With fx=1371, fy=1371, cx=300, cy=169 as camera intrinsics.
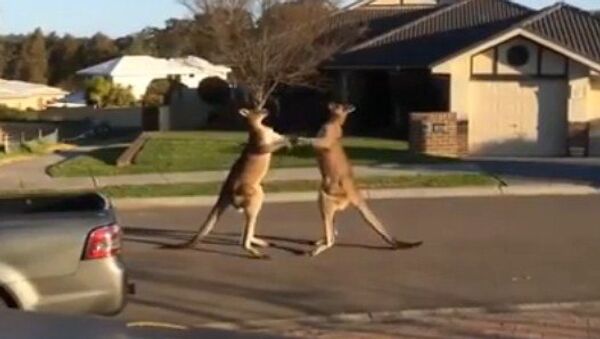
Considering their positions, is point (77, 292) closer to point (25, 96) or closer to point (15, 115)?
point (15, 115)

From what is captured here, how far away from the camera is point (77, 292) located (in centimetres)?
942

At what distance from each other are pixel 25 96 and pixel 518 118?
176 ft

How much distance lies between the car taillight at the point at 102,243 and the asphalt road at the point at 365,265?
1.69m

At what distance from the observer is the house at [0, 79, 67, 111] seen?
270 ft

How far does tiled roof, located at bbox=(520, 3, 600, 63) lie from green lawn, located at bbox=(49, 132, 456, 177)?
505cm

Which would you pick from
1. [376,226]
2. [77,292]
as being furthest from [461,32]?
[77,292]

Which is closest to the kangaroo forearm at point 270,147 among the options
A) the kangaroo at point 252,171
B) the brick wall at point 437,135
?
the kangaroo at point 252,171

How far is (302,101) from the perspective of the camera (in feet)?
157

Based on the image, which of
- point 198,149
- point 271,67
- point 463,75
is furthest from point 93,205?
point 271,67

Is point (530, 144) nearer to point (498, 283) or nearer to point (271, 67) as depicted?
point (271, 67)

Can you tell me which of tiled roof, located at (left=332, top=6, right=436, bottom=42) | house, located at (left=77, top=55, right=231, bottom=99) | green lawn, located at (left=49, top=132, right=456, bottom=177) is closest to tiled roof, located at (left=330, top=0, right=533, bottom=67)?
tiled roof, located at (left=332, top=6, right=436, bottom=42)

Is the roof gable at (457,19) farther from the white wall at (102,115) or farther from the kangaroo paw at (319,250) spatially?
the kangaroo paw at (319,250)

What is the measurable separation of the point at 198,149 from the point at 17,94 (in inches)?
2046

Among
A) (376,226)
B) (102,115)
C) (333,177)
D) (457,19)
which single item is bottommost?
(102,115)
